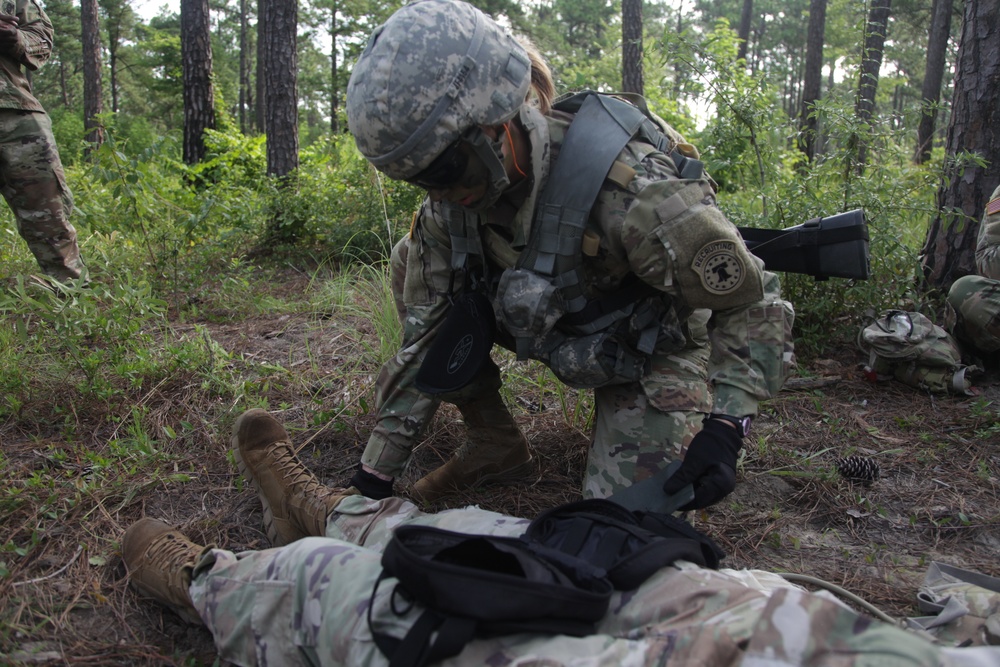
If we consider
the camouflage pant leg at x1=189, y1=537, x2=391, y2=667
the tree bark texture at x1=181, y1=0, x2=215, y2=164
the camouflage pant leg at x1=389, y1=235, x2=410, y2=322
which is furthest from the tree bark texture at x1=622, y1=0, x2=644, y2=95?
the camouflage pant leg at x1=189, y1=537, x2=391, y2=667

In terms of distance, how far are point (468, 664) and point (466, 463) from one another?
4.29ft

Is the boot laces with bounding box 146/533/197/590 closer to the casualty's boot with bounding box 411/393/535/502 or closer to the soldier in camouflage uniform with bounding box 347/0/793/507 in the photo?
the soldier in camouflage uniform with bounding box 347/0/793/507

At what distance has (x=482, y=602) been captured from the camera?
1.32m

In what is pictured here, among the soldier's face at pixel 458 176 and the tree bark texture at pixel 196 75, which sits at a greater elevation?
the tree bark texture at pixel 196 75

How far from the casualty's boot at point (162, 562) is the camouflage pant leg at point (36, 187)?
2505mm

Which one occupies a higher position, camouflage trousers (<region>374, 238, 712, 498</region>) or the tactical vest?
the tactical vest

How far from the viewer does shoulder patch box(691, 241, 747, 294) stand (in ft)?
6.19

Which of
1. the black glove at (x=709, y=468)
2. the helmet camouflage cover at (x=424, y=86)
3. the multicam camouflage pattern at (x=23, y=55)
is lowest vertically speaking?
the black glove at (x=709, y=468)

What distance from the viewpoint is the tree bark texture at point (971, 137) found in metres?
3.76

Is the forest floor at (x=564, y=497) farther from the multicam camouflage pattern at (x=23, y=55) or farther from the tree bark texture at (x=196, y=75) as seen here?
the tree bark texture at (x=196, y=75)

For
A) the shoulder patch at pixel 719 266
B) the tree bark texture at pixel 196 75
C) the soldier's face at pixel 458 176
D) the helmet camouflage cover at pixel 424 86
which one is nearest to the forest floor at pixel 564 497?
the shoulder patch at pixel 719 266

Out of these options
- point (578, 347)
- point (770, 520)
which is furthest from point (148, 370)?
point (770, 520)

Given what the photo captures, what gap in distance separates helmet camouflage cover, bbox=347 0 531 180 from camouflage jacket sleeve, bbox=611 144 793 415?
46 cm

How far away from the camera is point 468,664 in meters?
1.32
